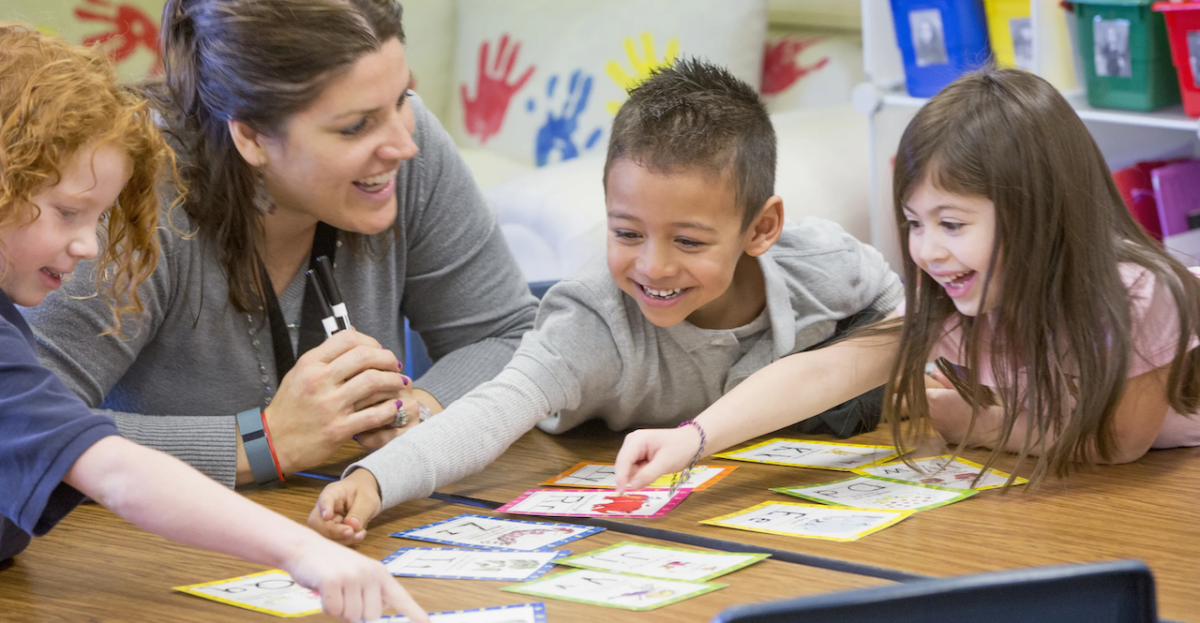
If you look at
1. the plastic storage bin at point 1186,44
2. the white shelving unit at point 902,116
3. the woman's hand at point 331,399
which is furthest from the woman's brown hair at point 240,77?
the plastic storage bin at point 1186,44

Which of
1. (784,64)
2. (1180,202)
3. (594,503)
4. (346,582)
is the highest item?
(784,64)

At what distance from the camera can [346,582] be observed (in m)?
0.70

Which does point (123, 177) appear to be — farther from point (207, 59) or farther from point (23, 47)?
point (207, 59)

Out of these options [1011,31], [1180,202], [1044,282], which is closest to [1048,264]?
[1044,282]

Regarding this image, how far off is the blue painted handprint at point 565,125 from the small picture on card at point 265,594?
203cm

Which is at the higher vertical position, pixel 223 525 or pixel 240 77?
pixel 240 77

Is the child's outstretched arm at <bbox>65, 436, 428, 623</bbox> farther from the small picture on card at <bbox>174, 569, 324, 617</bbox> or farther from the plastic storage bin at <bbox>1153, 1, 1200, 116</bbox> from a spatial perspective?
the plastic storage bin at <bbox>1153, 1, 1200, 116</bbox>

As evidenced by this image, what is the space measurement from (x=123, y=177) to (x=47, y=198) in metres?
0.07

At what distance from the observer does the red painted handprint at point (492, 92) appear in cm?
288

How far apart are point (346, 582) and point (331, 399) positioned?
0.49 meters

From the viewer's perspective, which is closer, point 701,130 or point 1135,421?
point 1135,421

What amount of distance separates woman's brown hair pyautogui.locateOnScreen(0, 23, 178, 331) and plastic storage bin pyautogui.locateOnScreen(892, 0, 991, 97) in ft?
5.92

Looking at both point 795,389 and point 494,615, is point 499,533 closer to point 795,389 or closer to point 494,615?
point 494,615

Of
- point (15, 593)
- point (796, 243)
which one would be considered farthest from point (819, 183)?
point (15, 593)
